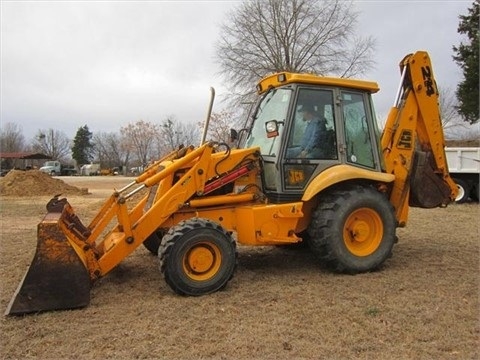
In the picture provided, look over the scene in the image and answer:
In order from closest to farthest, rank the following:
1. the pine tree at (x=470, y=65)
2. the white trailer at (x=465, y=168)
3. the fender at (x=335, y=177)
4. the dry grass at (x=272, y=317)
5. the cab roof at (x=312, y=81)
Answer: the dry grass at (x=272, y=317), the fender at (x=335, y=177), the cab roof at (x=312, y=81), the white trailer at (x=465, y=168), the pine tree at (x=470, y=65)

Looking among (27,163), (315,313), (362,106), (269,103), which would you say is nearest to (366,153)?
(362,106)

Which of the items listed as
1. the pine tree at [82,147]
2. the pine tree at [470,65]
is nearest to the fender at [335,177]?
the pine tree at [470,65]

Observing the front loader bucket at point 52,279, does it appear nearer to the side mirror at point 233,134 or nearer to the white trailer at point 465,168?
the side mirror at point 233,134

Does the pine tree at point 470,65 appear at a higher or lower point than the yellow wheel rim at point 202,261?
higher

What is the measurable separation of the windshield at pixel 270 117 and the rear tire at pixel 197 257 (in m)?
1.35

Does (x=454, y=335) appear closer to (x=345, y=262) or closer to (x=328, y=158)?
(x=345, y=262)

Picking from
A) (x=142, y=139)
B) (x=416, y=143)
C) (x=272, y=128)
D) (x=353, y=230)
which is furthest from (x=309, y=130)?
(x=142, y=139)

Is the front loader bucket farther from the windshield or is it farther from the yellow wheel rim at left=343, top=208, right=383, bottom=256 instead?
the yellow wheel rim at left=343, top=208, right=383, bottom=256

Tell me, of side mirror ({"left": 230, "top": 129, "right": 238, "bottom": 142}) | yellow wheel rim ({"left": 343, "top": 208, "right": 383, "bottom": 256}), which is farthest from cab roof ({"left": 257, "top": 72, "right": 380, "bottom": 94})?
yellow wheel rim ({"left": 343, "top": 208, "right": 383, "bottom": 256})

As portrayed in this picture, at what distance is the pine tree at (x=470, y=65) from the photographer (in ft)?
98.5

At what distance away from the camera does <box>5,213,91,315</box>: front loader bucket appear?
4.77 metres

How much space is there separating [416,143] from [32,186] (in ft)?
67.7

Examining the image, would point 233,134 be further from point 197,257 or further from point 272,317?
point 272,317

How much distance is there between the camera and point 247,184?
247 inches
